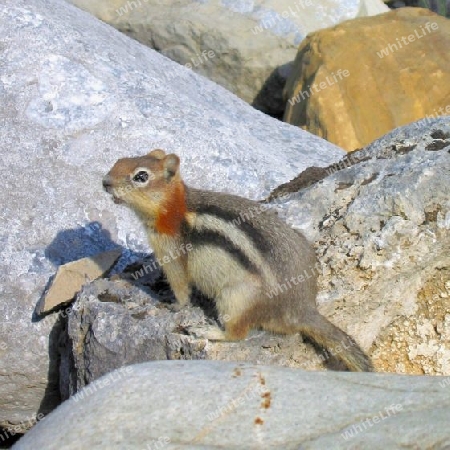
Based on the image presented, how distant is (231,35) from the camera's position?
13.2 m

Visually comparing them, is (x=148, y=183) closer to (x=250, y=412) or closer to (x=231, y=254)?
(x=231, y=254)

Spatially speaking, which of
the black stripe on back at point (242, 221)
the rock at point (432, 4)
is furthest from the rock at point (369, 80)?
the black stripe on back at point (242, 221)

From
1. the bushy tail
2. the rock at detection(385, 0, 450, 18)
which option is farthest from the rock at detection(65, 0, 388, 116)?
the bushy tail

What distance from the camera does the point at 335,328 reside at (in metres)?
5.57

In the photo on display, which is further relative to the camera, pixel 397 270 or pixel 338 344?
pixel 397 270

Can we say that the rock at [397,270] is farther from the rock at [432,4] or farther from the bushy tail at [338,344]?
the rock at [432,4]

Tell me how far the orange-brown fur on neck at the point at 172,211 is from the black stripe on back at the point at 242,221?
147 mm

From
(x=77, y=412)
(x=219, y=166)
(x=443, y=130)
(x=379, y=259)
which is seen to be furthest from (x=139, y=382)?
(x=219, y=166)

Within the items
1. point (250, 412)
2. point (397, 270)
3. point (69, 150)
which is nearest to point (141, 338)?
point (250, 412)

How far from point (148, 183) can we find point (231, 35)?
751 cm

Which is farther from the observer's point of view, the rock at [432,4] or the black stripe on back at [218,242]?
the rock at [432,4]

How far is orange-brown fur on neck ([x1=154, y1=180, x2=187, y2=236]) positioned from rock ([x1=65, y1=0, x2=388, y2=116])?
7.33 m

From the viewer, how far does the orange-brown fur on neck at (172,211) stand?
612 cm

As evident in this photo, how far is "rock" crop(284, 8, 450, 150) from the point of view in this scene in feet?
37.0
